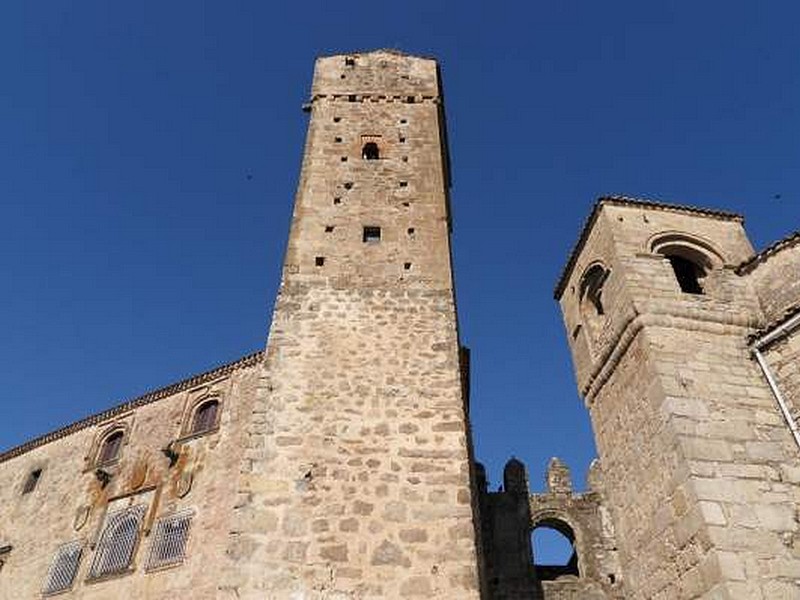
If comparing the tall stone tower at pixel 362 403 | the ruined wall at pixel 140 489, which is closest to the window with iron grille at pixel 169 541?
the ruined wall at pixel 140 489

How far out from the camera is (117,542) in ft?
41.4

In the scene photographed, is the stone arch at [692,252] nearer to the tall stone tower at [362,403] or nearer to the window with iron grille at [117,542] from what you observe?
the tall stone tower at [362,403]

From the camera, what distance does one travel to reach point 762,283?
976 centimetres

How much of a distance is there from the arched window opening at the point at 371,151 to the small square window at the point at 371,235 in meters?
1.85

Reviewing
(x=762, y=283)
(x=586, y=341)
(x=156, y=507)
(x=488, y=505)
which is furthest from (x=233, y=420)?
(x=762, y=283)

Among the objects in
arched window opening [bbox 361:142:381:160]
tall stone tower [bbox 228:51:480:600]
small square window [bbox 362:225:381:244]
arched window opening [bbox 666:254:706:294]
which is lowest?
tall stone tower [bbox 228:51:480:600]

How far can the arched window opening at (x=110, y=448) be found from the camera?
14922 mm

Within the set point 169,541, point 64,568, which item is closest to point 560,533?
point 169,541

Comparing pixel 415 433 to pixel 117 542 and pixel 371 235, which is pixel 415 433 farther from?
pixel 117 542

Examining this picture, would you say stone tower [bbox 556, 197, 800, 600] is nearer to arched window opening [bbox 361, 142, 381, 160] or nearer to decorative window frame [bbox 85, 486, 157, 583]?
arched window opening [bbox 361, 142, 381, 160]

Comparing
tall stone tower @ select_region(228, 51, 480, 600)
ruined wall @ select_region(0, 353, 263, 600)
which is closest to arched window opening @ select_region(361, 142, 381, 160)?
tall stone tower @ select_region(228, 51, 480, 600)

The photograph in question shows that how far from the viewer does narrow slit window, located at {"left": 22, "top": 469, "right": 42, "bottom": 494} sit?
1591 cm

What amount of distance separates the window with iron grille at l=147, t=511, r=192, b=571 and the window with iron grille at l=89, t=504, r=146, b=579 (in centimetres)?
56

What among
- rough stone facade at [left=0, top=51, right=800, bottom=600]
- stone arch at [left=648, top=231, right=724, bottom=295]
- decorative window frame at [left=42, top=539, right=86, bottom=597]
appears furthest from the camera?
decorative window frame at [left=42, top=539, right=86, bottom=597]
